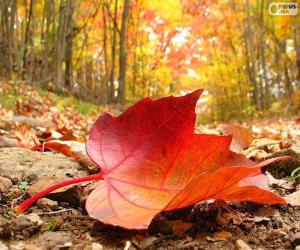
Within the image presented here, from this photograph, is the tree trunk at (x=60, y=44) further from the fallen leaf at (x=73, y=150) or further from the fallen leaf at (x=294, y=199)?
the fallen leaf at (x=294, y=199)

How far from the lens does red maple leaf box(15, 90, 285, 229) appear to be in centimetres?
70

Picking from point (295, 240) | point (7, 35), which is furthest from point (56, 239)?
point (7, 35)

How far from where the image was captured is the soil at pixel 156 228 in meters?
0.71

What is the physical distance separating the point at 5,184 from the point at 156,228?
1.32 feet

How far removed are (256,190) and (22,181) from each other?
57 centimetres

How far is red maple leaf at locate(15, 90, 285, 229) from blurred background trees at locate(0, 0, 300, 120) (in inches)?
347

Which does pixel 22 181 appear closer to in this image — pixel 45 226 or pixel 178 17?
pixel 45 226

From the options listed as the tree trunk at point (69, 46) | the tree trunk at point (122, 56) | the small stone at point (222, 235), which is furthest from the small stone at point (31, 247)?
the tree trunk at point (122, 56)

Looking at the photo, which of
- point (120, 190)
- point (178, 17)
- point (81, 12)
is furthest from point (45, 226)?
point (178, 17)

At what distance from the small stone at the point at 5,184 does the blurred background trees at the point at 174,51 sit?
336 inches

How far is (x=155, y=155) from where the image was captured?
0.75 metres

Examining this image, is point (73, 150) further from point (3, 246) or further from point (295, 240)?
point (295, 240)

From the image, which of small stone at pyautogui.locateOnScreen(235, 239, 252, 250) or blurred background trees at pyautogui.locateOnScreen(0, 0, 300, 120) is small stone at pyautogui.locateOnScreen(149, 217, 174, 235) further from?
blurred background trees at pyautogui.locateOnScreen(0, 0, 300, 120)

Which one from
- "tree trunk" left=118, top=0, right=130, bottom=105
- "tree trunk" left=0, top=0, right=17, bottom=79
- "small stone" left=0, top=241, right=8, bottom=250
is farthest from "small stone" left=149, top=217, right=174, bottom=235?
"tree trunk" left=118, top=0, right=130, bottom=105
